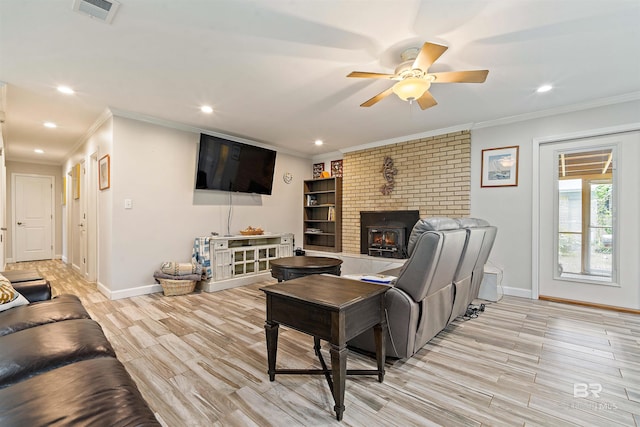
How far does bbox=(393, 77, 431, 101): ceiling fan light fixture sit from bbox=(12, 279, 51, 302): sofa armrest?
10.2 ft

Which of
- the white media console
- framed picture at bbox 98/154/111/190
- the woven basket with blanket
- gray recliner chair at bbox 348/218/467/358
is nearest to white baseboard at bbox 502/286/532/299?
gray recliner chair at bbox 348/218/467/358

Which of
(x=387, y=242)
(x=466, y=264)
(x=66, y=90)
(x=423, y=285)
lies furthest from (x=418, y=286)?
(x=66, y=90)

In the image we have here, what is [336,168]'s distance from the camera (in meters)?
6.07

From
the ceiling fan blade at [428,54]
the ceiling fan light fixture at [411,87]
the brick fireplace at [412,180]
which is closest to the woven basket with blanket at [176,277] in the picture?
the brick fireplace at [412,180]

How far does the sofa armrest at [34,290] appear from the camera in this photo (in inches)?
81.3

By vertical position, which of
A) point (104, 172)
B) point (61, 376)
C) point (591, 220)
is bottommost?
point (61, 376)

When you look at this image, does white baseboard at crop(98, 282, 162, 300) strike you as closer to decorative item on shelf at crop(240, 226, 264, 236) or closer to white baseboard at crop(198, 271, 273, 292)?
white baseboard at crop(198, 271, 273, 292)

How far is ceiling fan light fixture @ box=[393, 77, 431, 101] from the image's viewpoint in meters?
2.26

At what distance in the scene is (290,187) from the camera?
5988 millimetres

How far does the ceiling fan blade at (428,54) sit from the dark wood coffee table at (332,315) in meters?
1.56

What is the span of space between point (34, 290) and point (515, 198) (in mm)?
5039

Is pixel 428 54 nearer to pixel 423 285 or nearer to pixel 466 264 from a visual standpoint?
pixel 423 285

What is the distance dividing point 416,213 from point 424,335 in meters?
2.79

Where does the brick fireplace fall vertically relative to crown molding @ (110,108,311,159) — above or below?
below
